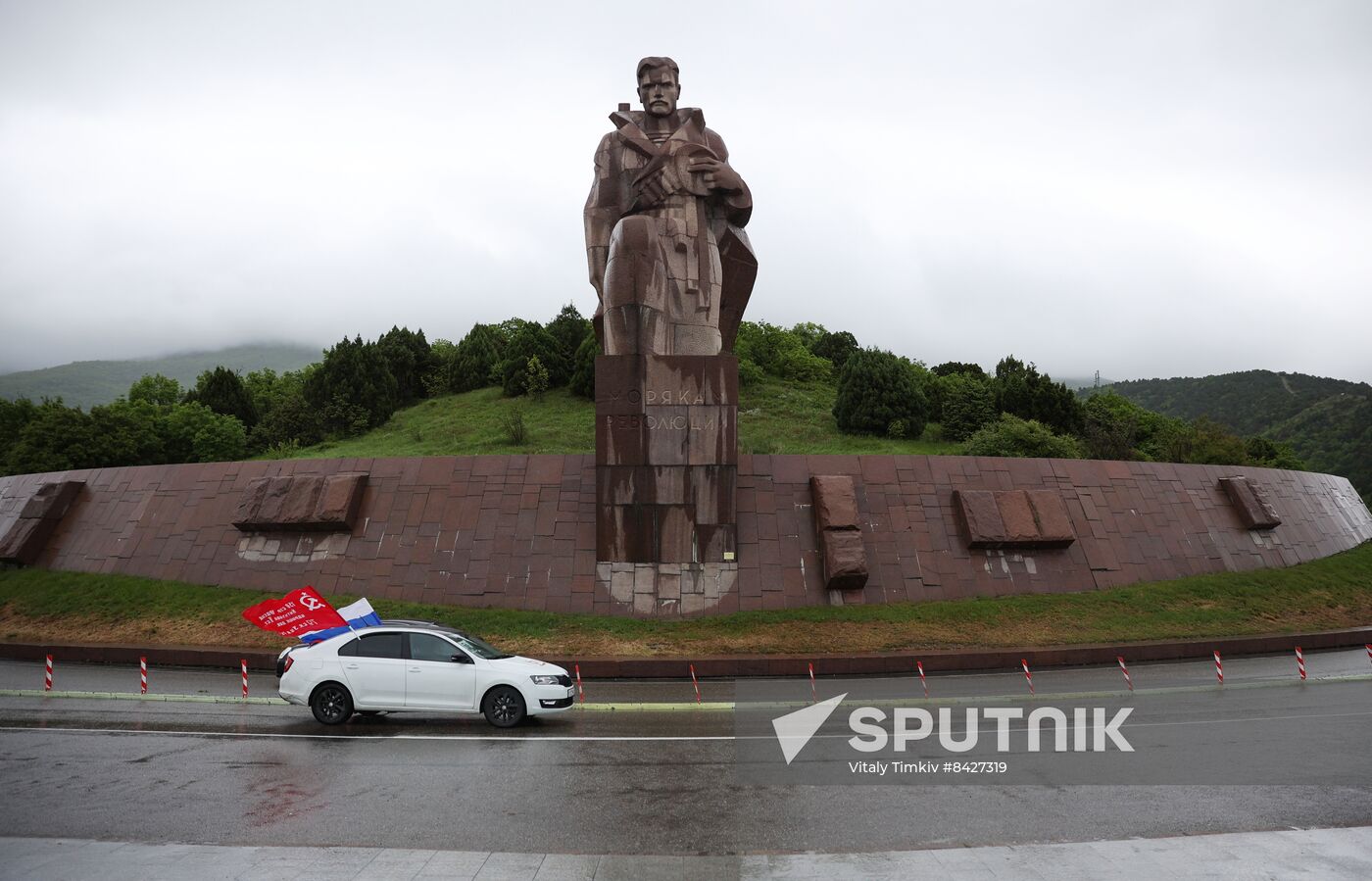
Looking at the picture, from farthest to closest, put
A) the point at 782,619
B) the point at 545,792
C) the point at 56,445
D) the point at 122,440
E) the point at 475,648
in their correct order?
the point at 122,440 < the point at 56,445 < the point at 782,619 < the point at 475,648 < the point at 545,792

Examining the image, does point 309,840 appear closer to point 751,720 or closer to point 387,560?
point 751,720

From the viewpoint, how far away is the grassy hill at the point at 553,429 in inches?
1577

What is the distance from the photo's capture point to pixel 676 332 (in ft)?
66.4

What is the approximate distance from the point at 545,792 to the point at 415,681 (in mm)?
4175

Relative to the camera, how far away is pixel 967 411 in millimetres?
43406

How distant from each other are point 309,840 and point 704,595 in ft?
40.0

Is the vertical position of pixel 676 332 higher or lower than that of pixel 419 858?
higher

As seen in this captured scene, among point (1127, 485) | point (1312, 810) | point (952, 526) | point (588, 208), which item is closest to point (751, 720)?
point (1312, 810)

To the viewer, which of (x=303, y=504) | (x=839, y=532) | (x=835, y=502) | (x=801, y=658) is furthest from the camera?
(x=303, y=504)

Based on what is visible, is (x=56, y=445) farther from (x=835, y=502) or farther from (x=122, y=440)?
(x=835, y=502)

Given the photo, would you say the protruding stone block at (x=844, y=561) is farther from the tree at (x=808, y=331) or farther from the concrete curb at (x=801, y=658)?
the tree at (x=808, y=331)

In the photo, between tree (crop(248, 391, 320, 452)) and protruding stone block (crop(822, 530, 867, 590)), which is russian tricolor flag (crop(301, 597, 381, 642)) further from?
tree (crop(248, 391, 320, 452))

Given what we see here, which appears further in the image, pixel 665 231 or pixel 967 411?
pixel 967 411

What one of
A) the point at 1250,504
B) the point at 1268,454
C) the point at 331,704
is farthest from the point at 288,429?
Result: the point at 1268,454
